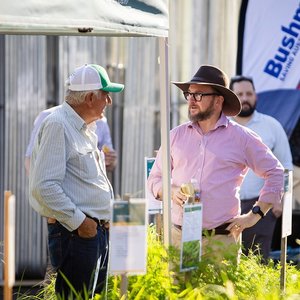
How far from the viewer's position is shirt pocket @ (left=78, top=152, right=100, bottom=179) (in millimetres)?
5289

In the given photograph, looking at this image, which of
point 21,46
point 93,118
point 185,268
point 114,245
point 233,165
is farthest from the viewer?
point 21,46

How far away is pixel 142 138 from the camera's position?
367 inches

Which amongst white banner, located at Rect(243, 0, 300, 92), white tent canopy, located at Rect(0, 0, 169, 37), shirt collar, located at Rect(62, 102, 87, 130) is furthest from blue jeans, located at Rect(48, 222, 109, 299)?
white banner, located at Rect(243, 0, 300, 92)

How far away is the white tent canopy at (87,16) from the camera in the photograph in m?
4.16

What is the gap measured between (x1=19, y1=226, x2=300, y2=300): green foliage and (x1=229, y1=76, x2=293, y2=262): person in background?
8.43 feet

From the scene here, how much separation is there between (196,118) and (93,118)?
80 cm

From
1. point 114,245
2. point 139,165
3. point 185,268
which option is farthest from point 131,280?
point 139,165

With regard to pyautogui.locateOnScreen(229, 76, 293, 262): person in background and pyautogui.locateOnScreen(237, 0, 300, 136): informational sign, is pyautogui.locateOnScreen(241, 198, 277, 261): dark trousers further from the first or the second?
pyautogui.locateOnScreen(237, 0, 300, 136): informational sign

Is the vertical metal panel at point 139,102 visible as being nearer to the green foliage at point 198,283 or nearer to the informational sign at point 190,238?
the green foliage at point 198,283

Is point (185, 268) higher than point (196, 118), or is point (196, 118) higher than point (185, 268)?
point (196, 118)

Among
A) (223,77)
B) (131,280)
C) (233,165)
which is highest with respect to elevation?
(223,77)

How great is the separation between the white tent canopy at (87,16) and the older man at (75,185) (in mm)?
443

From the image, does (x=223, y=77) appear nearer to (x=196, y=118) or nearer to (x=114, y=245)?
(x=196, y=118)

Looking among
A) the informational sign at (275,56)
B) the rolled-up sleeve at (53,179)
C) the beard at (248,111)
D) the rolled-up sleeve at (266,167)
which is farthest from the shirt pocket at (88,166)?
the informational sign at (275,56)
